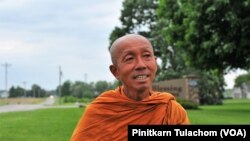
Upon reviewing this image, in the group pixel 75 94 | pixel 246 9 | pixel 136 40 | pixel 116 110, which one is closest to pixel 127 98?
pixel 116 110

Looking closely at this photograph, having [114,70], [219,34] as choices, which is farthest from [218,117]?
[114,70]

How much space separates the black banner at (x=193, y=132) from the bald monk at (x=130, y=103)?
154mm

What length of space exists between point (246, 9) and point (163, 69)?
30920 mm

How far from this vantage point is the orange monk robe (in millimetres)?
2639

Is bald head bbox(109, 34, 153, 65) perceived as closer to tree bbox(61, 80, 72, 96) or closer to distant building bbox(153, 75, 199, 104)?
distant building bbox(153, 75, 199, 104)

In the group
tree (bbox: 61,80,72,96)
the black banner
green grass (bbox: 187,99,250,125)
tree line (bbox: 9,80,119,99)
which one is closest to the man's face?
the black banner

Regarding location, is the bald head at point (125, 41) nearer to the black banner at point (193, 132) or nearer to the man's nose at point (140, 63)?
the man's nose at point (140, 63)

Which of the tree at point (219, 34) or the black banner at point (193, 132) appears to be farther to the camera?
the tree at point (219, 34)

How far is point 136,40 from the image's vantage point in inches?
107

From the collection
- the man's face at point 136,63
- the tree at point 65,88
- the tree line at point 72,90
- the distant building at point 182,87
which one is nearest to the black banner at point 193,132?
the man's face at point 136,63

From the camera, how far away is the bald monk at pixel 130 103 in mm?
2646

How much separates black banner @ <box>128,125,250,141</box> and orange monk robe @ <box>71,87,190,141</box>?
157 mm

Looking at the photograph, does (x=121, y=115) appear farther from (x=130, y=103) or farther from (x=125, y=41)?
(x=125, y=41)

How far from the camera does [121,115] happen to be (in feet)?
8.73
